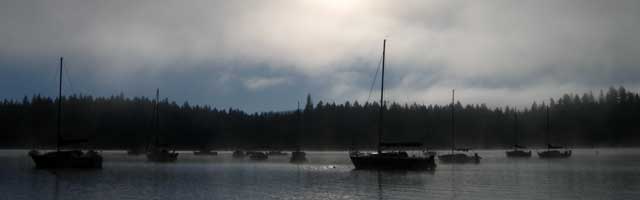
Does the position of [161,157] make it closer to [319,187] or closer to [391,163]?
[391,163]

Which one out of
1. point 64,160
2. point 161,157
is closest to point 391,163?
point 64,160

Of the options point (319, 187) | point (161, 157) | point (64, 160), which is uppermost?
point (64, 160)

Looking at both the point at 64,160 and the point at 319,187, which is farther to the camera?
the point at 64,160

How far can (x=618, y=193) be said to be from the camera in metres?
49.5

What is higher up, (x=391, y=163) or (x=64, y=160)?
(x=64, y=160)

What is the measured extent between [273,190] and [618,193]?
25126mm

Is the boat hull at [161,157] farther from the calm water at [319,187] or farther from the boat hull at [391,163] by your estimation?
the boat hull at [391,163]

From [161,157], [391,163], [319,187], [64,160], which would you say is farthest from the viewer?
[161,157]

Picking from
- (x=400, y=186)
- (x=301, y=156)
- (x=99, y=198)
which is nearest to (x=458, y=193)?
(x=400, y=186)

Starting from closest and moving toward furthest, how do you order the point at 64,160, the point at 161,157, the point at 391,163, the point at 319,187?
the point at 319,187, the point at 64,160, the point at 391,163, the point at 161,157

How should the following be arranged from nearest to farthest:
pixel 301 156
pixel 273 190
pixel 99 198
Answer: pixel 99 198 < pixel 273 190 < pixel 301 156

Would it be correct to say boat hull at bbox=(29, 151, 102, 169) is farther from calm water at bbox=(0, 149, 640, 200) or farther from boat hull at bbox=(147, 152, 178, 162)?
boat hull at bbox=(147, 152, 178, 162)

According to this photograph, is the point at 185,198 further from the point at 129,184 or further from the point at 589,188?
the point at 589,188

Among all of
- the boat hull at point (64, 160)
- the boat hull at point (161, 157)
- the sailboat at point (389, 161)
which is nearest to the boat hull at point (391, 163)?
the sailboat at point (389, 161)
